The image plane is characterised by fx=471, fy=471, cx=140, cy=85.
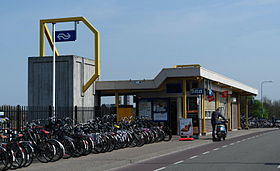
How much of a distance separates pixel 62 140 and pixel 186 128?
Answer: 12151 millimetres

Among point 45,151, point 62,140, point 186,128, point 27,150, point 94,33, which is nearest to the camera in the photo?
point 27,150

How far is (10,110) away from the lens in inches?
674

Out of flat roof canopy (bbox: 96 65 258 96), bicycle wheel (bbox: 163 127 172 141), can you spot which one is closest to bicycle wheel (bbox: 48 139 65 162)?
bicycle wheel (bbox: 163 127 172 141)

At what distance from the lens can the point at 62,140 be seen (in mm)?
15664

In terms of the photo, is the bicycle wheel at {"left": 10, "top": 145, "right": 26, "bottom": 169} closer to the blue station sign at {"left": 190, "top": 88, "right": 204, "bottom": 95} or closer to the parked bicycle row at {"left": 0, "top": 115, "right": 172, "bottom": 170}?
the parked bicycle row at {"left": 0, "top": 115, "right": 172, "bottom": 170}

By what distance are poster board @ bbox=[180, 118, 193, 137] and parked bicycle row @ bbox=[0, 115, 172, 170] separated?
5256mm

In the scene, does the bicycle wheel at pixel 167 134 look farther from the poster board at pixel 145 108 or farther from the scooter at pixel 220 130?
the poster board at pixel 145 108

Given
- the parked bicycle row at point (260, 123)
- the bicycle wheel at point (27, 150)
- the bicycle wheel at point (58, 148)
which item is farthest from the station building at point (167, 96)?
the parked bicycle row at point (260, 123)

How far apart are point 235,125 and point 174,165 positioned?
3126 cm

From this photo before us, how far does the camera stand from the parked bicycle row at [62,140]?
12773mm

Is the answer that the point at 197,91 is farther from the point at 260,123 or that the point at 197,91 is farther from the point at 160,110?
the point at 260,123

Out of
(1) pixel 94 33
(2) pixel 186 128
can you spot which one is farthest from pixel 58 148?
(1) pixel 94 33

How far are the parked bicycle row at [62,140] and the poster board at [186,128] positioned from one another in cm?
526

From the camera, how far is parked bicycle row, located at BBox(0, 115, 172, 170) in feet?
41.9
